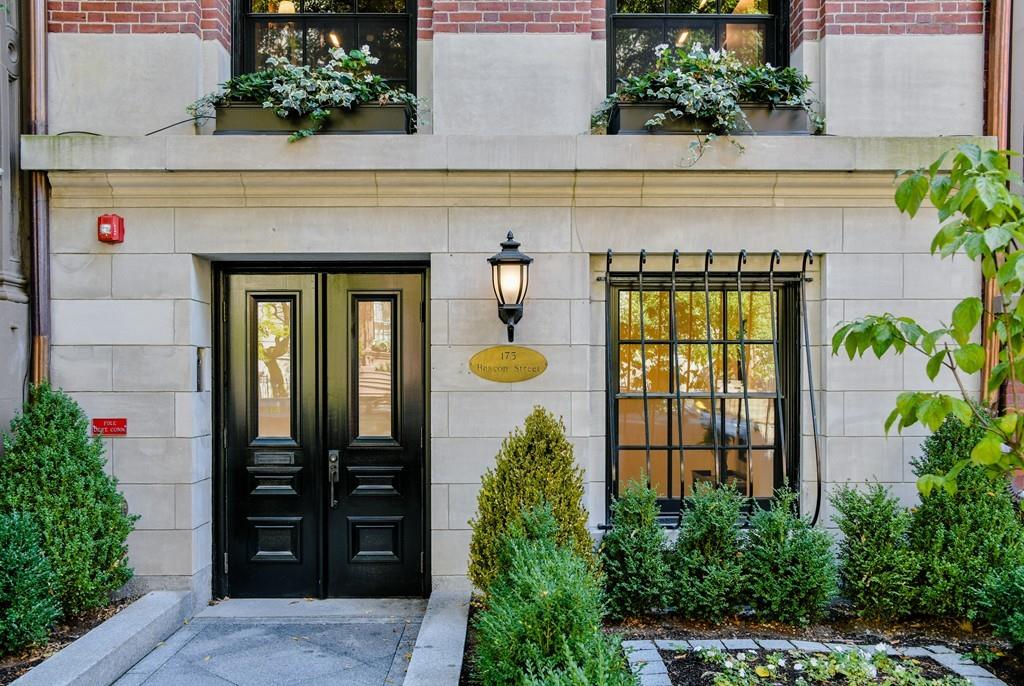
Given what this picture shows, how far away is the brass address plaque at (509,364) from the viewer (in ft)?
18.3

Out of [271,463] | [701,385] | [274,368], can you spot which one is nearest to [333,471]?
[271,463]

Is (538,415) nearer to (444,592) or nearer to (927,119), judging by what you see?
(444,592)

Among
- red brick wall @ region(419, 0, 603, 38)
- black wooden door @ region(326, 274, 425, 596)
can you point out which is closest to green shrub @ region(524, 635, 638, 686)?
black wooden door @ region(326, 274, 425, 596)

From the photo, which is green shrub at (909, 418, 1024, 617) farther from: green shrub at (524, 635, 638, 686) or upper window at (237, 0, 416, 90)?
upper window at (237, 0, 416, 90)

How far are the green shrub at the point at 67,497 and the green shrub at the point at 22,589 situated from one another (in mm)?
183

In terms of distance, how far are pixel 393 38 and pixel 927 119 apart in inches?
181

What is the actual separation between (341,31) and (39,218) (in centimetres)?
294

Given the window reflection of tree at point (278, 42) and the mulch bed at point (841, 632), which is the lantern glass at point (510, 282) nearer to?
the mulch bed at point (841, 632)

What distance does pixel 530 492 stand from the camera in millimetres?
4621

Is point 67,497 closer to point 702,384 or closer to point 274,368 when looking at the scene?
point 274,368

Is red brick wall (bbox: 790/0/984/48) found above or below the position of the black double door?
above

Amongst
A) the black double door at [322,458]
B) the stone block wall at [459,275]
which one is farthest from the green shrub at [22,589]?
the black double door at [322,458]

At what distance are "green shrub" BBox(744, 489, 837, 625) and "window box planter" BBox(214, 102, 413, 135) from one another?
428 centimetres

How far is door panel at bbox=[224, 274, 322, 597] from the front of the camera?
5.98 metres
